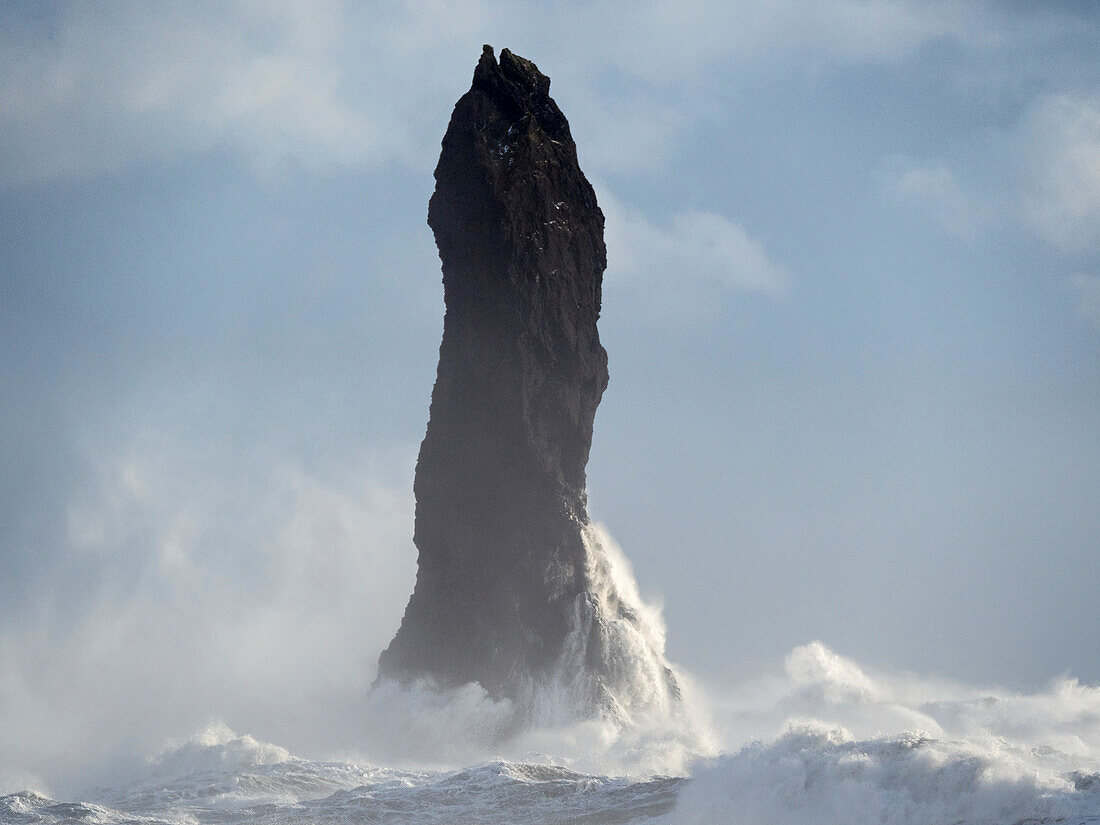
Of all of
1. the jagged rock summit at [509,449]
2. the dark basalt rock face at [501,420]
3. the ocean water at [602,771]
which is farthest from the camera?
the dark basalt rock face at [501,420]

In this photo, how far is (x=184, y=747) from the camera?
53000mm

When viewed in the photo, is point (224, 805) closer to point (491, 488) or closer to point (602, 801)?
point (602, 801)

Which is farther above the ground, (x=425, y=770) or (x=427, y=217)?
(x=427, y=217)

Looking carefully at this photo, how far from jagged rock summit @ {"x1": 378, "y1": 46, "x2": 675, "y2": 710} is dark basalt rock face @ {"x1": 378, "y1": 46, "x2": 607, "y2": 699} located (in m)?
0.08

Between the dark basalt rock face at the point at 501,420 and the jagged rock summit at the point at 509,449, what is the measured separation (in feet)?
0.25

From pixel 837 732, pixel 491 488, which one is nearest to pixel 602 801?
pixel 837 732

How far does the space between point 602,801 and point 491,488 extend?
24.6 metres

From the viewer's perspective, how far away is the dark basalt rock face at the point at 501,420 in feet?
197

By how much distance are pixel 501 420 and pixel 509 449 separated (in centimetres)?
163

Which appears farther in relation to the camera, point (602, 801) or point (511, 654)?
point (511, 654)

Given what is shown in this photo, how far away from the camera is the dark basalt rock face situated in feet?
197

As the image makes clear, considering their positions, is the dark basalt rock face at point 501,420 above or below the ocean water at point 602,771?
above

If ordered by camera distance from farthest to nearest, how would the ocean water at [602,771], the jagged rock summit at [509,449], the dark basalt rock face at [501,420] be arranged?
the dark basalt rock face at [501,420], the jagged rock summit at [509,449], the ocean water at [602,771]

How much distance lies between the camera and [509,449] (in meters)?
60.8
